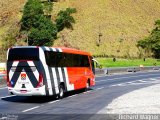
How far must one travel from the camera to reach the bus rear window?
2127 centimetres

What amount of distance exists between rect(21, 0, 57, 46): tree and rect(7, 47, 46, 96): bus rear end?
65491 mm

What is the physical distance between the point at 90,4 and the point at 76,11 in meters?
6.06

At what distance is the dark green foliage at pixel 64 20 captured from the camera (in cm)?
9265

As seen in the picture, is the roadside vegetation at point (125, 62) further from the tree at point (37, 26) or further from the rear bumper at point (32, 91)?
the rear bumper at point (32, 91)

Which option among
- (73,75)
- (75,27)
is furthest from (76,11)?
(73,75)

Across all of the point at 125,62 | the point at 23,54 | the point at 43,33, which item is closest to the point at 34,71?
the point at 23,54

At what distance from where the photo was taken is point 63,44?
88438 mm

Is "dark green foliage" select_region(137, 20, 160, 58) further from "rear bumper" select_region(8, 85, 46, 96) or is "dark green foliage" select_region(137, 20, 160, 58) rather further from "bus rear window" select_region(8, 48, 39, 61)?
"rear bumper" select_region(8, 85, 46, 96)

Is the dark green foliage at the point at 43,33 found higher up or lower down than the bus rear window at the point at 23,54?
higher up

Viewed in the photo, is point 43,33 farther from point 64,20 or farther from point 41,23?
point 64,20

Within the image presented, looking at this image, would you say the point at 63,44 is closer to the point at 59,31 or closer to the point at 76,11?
the point at 59,31

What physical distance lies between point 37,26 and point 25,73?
6965 cm

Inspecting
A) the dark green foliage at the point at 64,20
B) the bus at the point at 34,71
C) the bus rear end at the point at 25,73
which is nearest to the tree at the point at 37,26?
the dark green foliage at the point at 64,20

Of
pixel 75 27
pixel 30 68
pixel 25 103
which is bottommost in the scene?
pixel 25 103
